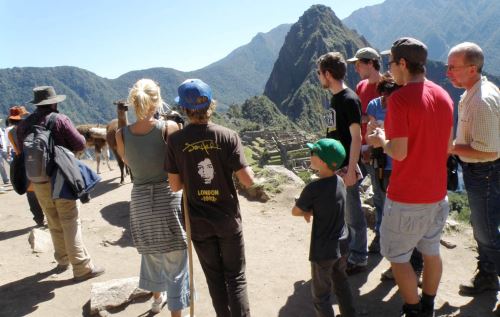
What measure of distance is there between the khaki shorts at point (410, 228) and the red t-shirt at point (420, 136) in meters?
0.07

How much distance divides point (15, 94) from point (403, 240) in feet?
664

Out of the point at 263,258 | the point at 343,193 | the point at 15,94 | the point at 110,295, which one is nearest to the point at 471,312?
the point at 343,193

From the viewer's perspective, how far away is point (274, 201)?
7.13 m

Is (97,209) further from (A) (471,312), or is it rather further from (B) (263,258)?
(A) (471,312)

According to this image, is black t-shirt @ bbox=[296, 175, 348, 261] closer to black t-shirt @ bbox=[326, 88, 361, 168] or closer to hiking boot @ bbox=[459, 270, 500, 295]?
black t-shirt @ bbox=[326, 88, 361, 168]

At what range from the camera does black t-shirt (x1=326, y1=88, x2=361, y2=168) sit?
3.51 meters

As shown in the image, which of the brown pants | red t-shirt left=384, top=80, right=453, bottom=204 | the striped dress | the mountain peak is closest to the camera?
red t-shirt left=384, top=80, right=453, bottom=204

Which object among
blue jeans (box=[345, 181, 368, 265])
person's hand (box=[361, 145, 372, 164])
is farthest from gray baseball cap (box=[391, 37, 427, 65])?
blue jeans (box=[345, 181, 368, 265])

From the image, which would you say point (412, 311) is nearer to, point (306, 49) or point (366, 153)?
point (366, 153)

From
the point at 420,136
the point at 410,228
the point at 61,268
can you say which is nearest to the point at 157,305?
the point at 61,268

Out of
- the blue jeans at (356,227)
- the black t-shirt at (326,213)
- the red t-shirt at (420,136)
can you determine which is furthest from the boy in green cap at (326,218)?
the blue jeans at (356,227)

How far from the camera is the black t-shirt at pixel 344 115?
11.5ft

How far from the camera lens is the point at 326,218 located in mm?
2895

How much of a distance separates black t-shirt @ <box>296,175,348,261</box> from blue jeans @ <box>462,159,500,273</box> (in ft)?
3.89
